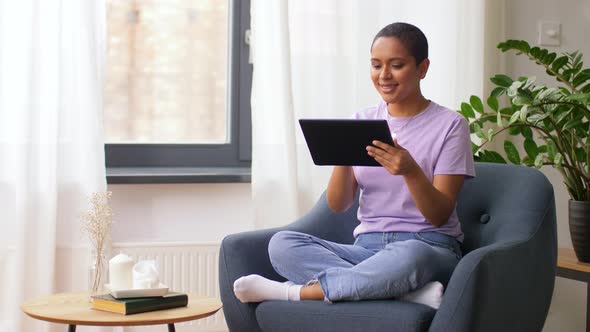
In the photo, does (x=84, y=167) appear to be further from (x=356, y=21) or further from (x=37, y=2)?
(x=356, y=21)

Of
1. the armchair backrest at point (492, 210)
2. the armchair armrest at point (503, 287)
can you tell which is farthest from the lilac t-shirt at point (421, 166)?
the armchair armrest at point (503, 287)

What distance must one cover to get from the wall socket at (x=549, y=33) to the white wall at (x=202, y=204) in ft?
0.08

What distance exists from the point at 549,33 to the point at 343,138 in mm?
1900

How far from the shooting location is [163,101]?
142 inches

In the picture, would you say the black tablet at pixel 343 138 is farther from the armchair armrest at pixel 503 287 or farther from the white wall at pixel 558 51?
the white wall at pixel 558 51

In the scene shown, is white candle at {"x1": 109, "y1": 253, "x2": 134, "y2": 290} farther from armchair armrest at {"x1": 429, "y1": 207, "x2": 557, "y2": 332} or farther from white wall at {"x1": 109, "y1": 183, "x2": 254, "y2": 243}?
white wall at {"x1": 109, "y1": 183, "x2": 254, "y2": 243}

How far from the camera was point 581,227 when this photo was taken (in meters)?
3.04

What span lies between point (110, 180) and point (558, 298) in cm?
197

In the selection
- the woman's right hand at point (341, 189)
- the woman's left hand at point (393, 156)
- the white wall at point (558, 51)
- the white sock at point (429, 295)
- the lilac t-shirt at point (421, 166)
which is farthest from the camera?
the white wall at point (558, 51)

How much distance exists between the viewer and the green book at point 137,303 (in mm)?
2205

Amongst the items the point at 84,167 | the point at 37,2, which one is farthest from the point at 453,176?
the point at 37,2

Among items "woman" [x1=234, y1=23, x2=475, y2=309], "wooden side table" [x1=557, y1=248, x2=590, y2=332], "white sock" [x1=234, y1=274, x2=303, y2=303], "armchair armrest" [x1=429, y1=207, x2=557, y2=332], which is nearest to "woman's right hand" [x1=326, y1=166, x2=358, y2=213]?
"woman" [x1=234, y1=23, x2=475, y2=309]

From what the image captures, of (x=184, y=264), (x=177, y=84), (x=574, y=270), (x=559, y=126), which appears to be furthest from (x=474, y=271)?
(x=177, y=84)

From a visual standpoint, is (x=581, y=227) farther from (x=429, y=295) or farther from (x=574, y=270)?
(x=429, y=295)
